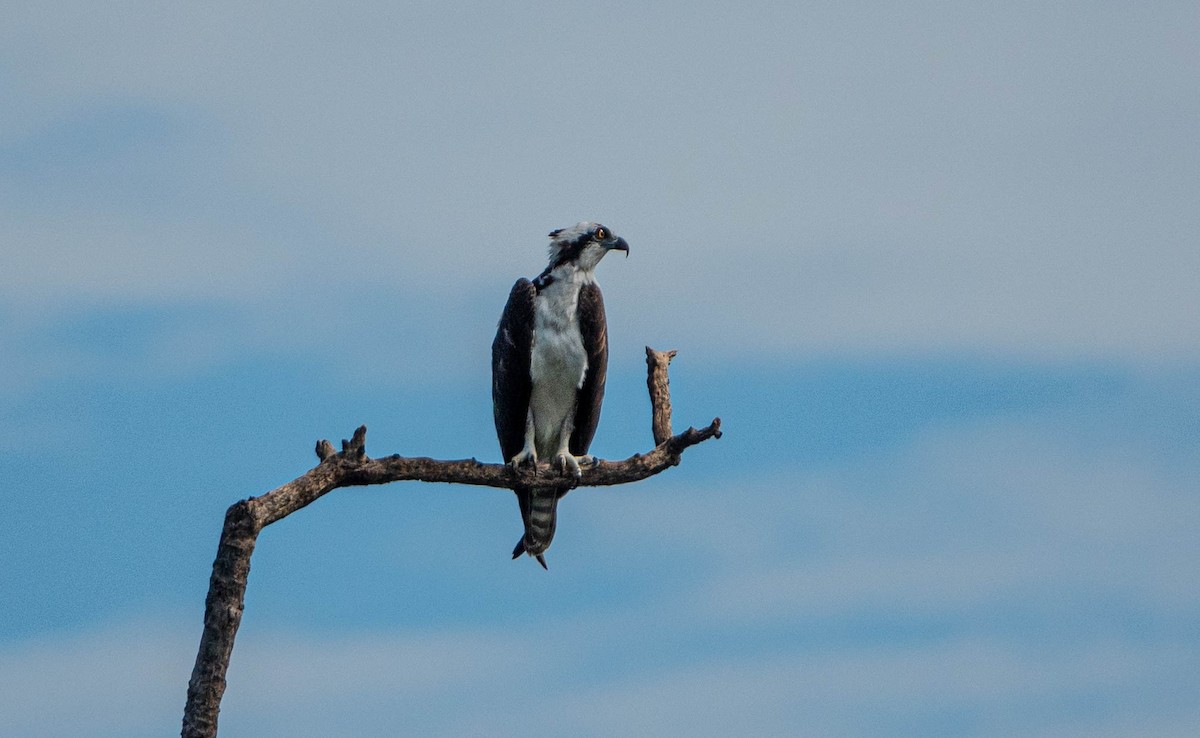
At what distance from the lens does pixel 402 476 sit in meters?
9.79

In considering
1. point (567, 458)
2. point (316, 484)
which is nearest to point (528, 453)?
point (567, 458)

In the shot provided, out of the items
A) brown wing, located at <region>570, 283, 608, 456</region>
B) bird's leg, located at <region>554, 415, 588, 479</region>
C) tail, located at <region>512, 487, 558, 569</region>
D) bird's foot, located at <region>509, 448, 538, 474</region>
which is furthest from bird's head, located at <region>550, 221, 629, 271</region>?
tail, located at <region>512, 487, 558, 569</region>

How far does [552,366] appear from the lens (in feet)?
37.5

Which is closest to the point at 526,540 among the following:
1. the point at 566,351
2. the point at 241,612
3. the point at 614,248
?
the point at 566,351

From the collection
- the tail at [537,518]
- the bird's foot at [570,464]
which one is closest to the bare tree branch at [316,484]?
the bird's foot at [570,464]

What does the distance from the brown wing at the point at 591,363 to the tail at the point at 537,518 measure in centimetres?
55

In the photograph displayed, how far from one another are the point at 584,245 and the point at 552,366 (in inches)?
42.2

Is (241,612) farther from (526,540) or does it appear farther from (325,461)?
(526,540)

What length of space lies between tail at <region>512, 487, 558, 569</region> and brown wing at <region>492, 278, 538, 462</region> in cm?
47

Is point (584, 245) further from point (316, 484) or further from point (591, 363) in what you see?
point (316, 484)

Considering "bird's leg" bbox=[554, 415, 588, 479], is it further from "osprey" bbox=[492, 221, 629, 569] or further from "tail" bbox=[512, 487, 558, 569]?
"tail" bbox=[512, 487, 558, 569]

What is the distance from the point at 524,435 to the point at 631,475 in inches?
45.7

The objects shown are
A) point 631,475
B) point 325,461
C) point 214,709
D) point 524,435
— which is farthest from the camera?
point 524,435

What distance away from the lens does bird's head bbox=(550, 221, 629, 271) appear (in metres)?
11.7
